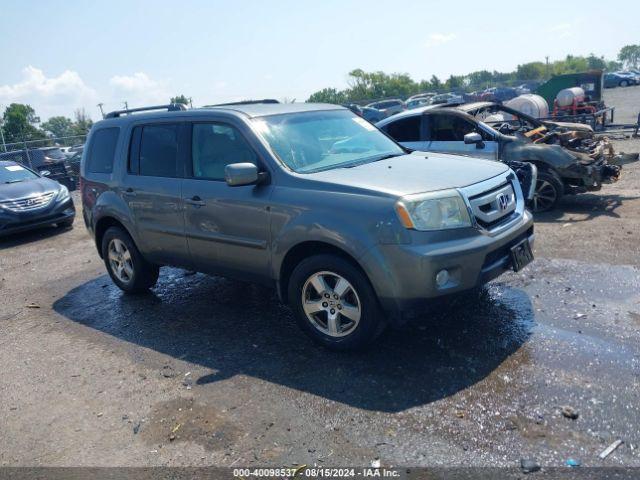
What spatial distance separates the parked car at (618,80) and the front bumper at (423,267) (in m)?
56.4

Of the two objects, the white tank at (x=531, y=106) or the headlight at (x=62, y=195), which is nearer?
the headlight at (x=62, y=195)

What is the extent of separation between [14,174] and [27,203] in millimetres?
1337

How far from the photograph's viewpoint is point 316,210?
4.11 metres

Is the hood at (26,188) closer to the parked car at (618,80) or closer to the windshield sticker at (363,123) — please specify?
the windshield sticker at (363,123)

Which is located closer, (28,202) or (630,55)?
(28,202)

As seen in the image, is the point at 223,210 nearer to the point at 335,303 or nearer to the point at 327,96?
the point at 335,303

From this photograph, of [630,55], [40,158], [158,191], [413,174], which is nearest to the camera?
[413,174]

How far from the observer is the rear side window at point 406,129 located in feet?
29.2

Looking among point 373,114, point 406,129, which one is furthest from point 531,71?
point 406,129

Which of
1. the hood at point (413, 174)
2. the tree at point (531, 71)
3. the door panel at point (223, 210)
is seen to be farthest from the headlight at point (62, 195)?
the tree at point (531, 71)

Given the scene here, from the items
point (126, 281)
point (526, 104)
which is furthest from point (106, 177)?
point (526, 104)

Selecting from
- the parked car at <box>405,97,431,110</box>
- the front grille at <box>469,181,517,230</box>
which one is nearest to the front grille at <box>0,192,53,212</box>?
the front grille at <box>469,181,517,230</box>

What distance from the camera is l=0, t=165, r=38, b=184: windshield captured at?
431 inches

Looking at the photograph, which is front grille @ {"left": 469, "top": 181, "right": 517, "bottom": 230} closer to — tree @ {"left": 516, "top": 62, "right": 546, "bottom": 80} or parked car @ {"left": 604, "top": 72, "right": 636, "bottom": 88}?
parked car @ {"left": 604, "top": 72, "right": 636, "bottom": 88}
